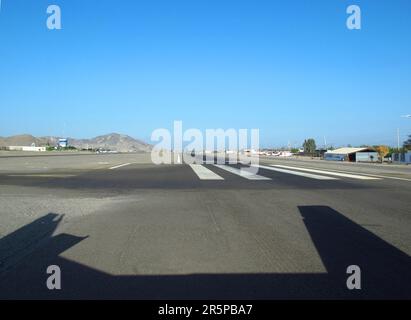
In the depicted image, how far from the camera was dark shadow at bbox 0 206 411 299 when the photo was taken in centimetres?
501

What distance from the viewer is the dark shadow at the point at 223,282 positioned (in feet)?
16.4

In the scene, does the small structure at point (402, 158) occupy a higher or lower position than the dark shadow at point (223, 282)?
lower

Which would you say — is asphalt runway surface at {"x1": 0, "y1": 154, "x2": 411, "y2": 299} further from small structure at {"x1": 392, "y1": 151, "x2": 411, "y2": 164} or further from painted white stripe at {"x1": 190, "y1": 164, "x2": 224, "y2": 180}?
small structure at {"x1": 392, "y1": 151, "x2": 411, "y2": 164}

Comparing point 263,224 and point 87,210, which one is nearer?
point 263,224

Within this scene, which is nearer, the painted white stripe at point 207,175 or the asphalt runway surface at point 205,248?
the asphalt runway surface at point 205,248

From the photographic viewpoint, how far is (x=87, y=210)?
11828mm

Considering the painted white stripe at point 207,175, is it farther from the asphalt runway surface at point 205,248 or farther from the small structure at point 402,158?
the small structure at point 402,158

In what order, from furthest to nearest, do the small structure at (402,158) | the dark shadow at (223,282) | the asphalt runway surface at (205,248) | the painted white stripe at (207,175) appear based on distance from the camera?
the small structure at (402,158) → the painted white stripe at (207,175) → the asphalt runway surface at (205,248) → the dark shadow at (223,282)

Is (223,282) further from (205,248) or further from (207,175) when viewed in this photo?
(207,175)

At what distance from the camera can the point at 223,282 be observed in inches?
215

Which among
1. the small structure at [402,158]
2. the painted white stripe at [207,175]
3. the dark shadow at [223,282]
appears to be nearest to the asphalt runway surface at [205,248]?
the dark shadow at [223,282]

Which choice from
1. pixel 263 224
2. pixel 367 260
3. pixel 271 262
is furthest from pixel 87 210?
pixel 367 260
